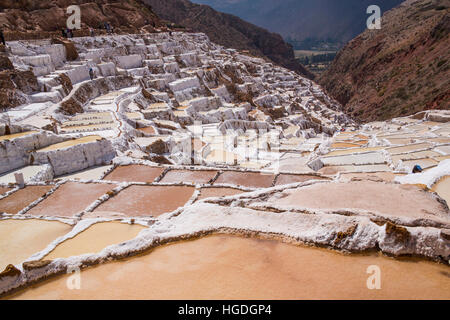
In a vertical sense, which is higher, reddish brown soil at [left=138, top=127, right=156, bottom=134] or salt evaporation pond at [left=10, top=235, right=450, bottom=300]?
reddish brown soil at [left=138, top=127, right=156, bottom=134]

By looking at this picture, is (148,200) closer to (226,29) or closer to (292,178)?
(292,178)

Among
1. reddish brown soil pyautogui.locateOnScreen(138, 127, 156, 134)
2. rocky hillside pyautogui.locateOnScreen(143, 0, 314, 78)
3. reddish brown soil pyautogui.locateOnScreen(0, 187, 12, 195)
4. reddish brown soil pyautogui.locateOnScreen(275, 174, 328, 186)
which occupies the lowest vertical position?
reddish brown soil pyautogui.locateOnScreen(275, 174, 328, 186)

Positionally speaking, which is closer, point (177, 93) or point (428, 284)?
point (428, 284)

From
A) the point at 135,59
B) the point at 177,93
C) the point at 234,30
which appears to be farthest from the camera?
the point at 234,30

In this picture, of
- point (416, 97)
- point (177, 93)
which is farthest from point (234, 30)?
point (177, 93)

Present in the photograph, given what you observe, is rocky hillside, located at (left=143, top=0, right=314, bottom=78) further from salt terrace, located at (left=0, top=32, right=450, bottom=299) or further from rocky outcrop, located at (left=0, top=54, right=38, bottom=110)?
rocky outcrop, located at (left=0, top=54, right=38, bottom=110)

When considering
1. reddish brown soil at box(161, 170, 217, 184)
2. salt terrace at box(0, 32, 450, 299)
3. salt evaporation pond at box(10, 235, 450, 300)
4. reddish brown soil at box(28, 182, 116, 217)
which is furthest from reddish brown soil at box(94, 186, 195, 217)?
salt evaporation pond at box(10, 235, 450, 300)
